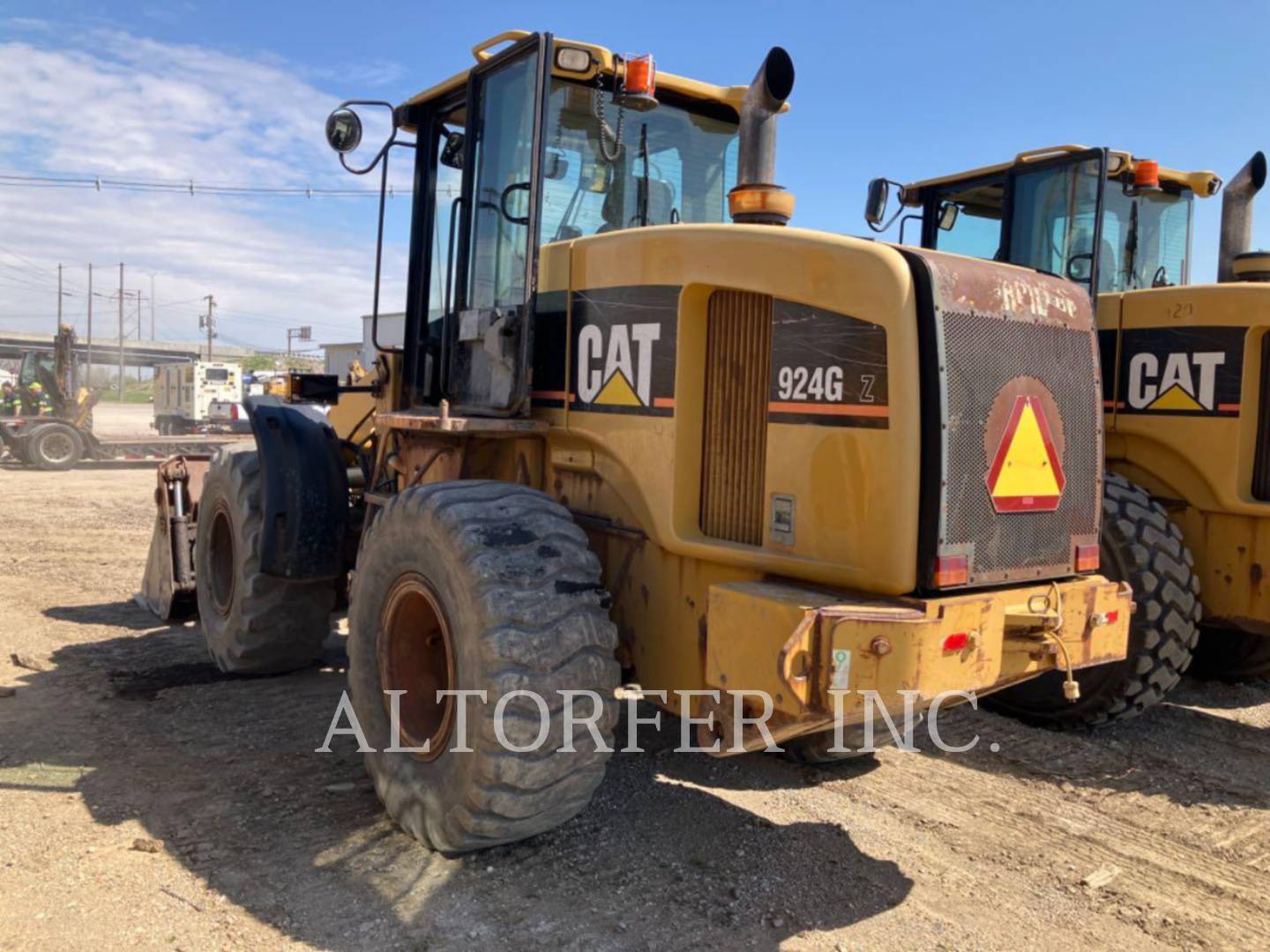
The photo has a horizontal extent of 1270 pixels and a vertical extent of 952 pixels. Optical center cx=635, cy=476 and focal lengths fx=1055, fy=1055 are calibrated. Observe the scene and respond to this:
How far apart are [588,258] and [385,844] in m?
2.27

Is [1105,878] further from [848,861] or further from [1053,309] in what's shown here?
[1053,309]

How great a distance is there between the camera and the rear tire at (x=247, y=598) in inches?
222

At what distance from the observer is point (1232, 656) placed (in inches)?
260

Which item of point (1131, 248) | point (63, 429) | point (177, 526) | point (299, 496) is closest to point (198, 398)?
point (63, 429)

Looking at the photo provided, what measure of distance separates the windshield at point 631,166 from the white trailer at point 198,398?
88.6ft

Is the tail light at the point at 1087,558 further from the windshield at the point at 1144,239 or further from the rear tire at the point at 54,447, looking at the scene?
the rear tire at the point at 54,447

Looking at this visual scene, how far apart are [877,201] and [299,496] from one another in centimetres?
407

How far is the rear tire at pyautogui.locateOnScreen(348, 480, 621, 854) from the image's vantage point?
3.30m

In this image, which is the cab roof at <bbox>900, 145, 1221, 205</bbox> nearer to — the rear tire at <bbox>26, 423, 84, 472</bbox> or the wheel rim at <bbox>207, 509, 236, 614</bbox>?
the wheel rim at <bbox>207, 509, 236, 614</bbox>

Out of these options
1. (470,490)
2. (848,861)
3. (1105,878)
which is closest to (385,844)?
(470,490)

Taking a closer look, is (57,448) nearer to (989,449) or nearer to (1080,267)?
(1080,267)

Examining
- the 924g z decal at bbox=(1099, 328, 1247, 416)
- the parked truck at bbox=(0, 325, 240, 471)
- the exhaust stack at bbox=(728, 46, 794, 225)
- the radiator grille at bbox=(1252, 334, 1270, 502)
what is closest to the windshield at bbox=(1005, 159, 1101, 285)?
the 924g z decal at bbox=(1099, 328, 1247, 416)

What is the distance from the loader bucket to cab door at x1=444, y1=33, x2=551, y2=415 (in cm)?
315

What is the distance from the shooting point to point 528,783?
332cm
